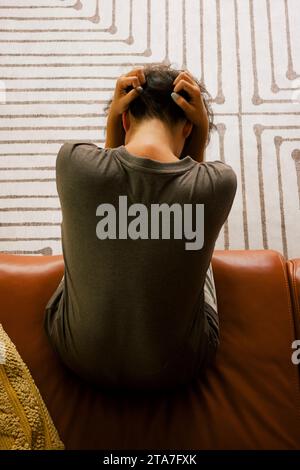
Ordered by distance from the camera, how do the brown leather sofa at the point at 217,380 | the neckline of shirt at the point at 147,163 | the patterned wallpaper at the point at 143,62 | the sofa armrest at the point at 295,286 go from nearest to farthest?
the neckline of shirt at the point at 147,163
the brown leather sofa at the point at 217,380
the sofa armrest at the point at 295,286
the patterned wallpaper at the point at 143,62

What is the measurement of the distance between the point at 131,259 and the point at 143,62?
105cm

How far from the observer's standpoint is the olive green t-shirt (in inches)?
30.8

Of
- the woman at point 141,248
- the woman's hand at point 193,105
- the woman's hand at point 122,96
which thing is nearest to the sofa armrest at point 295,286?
the woman at point 141,248

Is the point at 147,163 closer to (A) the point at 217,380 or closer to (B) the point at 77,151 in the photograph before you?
(B) the point at 77,151

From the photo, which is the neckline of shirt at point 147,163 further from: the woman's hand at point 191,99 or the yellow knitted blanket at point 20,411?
the yellow knitted blanket at point 20,411

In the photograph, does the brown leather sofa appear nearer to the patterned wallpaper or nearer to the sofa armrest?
the sofa armrest

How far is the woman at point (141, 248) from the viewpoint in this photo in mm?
785

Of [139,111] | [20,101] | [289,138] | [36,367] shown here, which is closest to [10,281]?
[36,367]

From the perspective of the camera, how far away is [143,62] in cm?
168

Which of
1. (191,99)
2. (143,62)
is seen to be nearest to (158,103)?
(191,99)

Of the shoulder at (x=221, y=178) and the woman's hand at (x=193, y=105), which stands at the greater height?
the woman's hand at (x=193, y=105)

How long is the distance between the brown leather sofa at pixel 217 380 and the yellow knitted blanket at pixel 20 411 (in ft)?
0.22

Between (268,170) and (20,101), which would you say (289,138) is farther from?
(20,101)

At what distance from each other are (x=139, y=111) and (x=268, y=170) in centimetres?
72
